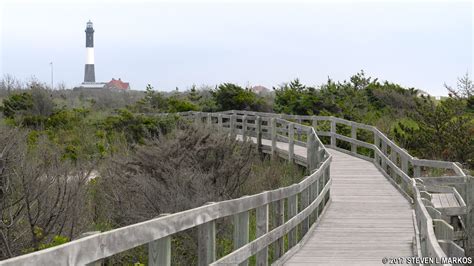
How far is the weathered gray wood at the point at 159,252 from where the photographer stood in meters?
4.90

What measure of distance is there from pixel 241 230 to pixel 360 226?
5.50 metres

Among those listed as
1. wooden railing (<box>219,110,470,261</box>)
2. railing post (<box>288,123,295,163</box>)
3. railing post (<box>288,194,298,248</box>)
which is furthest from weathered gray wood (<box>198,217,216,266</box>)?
railing post (<box>288,123,295,163</box>)

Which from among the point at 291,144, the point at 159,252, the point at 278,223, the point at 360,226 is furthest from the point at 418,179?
the point at 159,252

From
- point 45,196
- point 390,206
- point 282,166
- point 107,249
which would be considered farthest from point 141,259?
point 282,166

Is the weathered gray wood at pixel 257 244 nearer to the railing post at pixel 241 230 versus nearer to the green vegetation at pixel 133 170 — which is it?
the railing post at pixel 241 230

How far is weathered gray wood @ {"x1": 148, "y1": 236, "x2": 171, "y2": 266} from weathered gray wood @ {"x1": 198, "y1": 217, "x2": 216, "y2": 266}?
1145mm

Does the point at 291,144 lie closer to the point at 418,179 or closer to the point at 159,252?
the point at 418,179

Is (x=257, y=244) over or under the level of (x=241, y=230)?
under

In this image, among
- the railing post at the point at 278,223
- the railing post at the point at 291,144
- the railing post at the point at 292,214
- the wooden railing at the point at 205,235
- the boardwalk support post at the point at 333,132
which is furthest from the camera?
the boardwalk support post at the point at 333,132

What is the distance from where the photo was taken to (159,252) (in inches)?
195

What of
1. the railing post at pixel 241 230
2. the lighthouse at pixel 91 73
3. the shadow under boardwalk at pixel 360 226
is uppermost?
the lighthouse at pixel 91 73

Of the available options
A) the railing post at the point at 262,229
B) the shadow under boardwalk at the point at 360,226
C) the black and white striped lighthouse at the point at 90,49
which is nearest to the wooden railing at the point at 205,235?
the railing post at the point at 262,229

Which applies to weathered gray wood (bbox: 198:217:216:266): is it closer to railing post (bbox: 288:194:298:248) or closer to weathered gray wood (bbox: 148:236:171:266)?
weathered gray wood (bbox: 148:236:171:266)

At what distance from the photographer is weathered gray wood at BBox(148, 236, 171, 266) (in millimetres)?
4902
